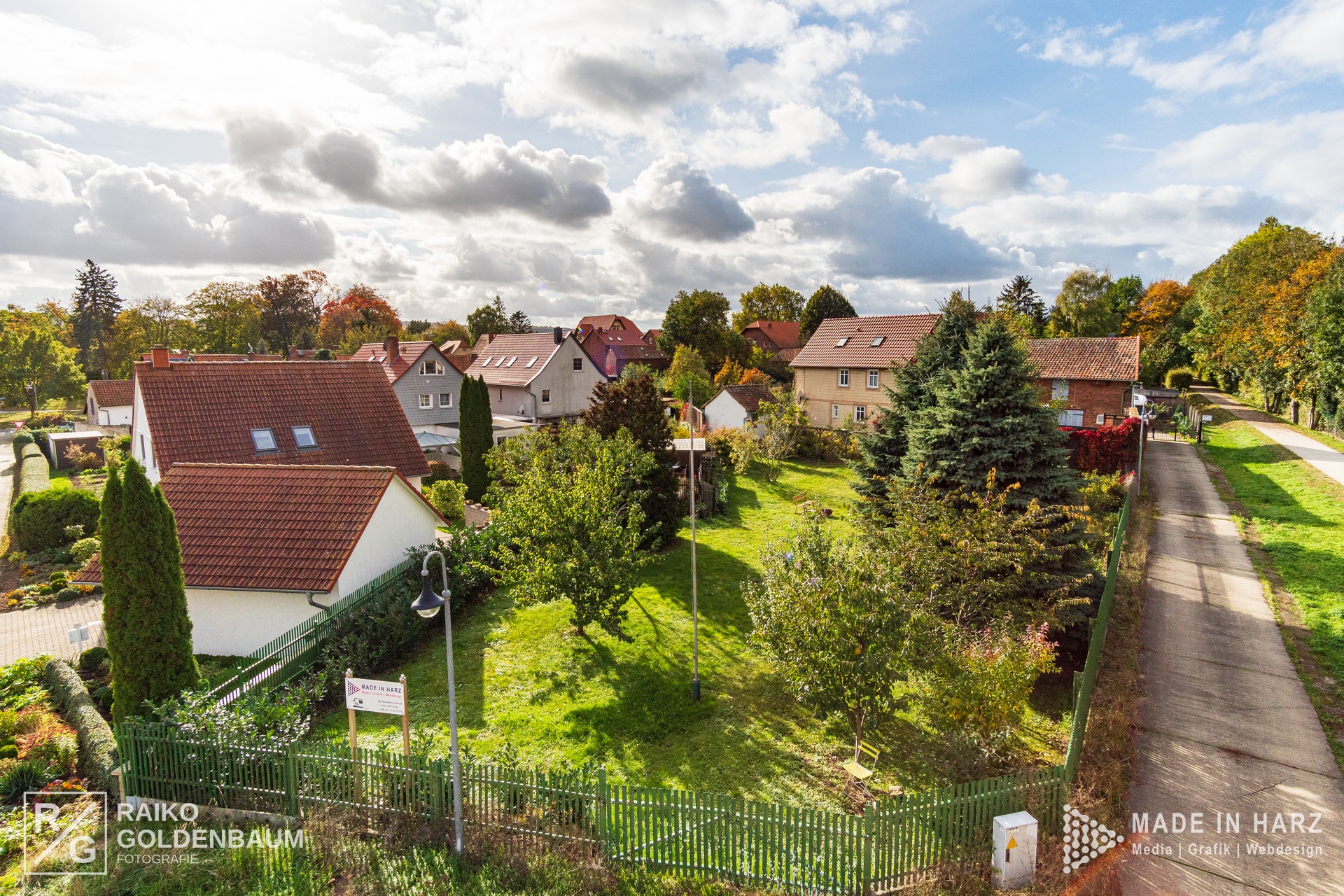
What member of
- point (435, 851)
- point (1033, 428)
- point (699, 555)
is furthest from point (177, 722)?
point (1033, 428)

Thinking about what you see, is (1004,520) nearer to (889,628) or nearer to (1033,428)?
(1033,428)

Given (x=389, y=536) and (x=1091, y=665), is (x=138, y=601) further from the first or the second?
(x=1091, y=665)

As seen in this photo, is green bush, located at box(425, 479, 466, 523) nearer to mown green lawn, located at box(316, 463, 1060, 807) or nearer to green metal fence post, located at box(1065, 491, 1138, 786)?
mown green lawn, located at box(316, 463, 1060, 807)

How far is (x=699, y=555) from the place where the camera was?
2241 centimetres

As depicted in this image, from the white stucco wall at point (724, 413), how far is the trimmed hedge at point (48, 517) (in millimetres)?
30019

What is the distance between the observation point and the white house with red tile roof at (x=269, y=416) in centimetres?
2227

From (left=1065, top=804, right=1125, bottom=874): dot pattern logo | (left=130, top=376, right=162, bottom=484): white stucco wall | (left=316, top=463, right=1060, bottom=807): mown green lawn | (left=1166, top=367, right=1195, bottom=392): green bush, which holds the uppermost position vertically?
(left=1166, top=367, right=1195, bottom=392): green bush

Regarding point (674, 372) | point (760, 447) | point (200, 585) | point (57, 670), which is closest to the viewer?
point (57, 670)

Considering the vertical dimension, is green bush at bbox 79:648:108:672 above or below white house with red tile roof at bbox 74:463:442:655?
below

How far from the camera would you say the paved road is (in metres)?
26.1

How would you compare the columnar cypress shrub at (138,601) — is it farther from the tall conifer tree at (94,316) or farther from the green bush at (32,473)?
the tall conifer tree at (94,316)

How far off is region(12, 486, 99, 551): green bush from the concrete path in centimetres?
3346

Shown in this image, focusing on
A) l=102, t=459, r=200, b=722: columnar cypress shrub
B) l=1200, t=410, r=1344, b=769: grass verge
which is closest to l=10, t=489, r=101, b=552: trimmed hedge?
l=102, t=459, r=200, b=722: columnar cypress shrub

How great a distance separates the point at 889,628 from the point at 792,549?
241 cm
